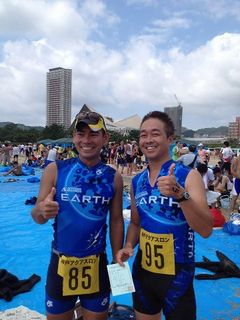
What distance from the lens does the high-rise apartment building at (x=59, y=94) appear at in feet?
409

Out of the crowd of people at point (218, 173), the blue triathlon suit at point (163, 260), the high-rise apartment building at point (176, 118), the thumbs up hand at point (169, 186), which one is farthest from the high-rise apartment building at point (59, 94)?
the thumbs up hand at point (169, 186)

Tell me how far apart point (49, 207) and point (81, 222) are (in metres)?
0.28

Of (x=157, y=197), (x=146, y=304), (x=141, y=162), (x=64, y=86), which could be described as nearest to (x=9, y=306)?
(x=146, y=304)

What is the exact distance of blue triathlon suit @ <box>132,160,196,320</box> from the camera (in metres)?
2.22

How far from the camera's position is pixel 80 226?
7.61ft

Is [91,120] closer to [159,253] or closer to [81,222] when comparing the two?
[81,222]

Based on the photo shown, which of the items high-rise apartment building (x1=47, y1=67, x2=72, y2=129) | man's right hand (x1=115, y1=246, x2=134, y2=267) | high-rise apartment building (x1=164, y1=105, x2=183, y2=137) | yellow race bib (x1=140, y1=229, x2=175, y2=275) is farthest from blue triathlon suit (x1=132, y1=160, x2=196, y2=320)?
high-rise apartment building (x1=47, y1=67, x2=72, y2=129)

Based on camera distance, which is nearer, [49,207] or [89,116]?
[49,207]

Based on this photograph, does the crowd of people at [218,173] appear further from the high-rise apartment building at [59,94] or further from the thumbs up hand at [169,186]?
the high-rise apartment building at [59,94]

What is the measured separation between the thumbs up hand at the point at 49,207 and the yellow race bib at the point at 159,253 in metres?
0.66

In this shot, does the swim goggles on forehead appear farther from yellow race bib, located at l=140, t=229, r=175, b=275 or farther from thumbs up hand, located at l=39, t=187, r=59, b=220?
yellow race bib, located at l=140, t=229, r=175, b=275

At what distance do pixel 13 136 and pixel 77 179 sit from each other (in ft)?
272

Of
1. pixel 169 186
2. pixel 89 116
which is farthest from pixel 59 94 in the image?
pixel 169 186

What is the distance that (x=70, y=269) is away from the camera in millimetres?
2285
